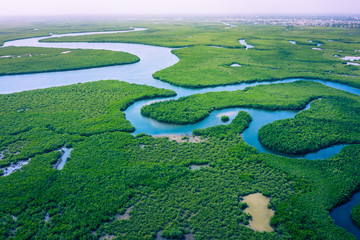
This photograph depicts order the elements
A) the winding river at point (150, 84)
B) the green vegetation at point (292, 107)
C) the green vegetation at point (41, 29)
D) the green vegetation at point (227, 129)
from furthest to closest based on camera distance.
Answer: the green vegetation at point (41, 29), the winding river at point (150, 84), the green vegetation at point (227, 129), the green vegetation at point (292, 107)

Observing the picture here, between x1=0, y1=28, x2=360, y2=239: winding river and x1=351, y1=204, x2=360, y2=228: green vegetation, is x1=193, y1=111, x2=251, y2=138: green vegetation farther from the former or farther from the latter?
x1=351, y1=204, x2=360, y2=228: green vegetation

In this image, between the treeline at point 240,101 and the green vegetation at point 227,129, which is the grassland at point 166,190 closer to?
the green vegetation at point 227,129

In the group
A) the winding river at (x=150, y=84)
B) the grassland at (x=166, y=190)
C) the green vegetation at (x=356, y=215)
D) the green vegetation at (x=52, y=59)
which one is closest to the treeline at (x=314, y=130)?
the winding river at (x=150, y=84)

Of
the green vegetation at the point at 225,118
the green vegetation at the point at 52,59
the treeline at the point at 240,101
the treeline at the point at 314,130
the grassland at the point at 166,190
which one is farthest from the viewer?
the green vegetation at the point at 52,59

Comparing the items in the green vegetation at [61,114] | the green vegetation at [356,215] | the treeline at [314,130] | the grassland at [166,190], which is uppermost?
the green vegetation at [61,114]

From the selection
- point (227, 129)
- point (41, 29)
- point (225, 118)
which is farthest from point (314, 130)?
point (41, 29)

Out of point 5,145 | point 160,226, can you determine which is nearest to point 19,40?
point 5,145

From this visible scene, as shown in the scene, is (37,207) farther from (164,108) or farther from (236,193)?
(164,108)
